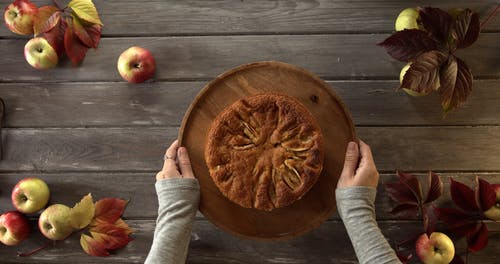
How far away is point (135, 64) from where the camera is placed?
58.6 inches

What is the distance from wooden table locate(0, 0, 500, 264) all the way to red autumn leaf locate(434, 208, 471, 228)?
64 mm

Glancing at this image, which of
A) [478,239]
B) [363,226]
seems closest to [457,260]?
[478,239]

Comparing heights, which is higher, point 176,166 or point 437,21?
point 437,21

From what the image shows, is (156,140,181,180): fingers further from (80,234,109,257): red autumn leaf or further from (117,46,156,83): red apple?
(80,234,109,257): red autumn leaf

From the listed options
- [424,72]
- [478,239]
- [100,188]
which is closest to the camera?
[424,72]

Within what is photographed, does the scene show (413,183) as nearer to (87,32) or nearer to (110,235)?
(110,235)

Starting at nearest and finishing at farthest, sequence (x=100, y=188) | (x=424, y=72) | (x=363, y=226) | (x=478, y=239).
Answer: (x=363, y=226) < (x=424, y=72) < (x=478, y=239) < (x=100, y=188)

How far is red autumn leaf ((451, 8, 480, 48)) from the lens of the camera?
1.34m

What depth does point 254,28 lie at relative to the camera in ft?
5.01

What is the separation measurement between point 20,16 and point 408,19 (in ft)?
4.41

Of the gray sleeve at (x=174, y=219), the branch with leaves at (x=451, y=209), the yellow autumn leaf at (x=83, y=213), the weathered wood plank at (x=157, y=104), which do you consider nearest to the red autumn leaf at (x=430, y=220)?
the branch with leaves at (x=451, y=209)

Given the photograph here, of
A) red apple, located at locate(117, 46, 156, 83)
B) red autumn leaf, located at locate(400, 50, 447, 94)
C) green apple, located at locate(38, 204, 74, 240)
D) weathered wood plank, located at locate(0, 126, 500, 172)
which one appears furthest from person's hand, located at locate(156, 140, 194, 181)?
red autumn leaf, located at locate(400, 50, 447, 94)

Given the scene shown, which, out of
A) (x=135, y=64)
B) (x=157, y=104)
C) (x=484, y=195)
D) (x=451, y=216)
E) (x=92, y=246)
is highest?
(x=135, y=64)

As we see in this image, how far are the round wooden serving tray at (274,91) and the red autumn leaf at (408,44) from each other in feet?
0.94
